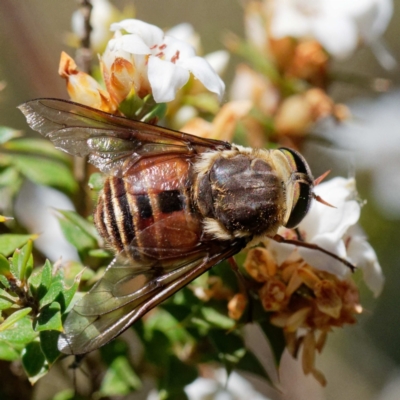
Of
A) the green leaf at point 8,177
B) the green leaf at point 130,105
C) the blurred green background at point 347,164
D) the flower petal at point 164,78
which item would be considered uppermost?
the flower petal at point 164,78

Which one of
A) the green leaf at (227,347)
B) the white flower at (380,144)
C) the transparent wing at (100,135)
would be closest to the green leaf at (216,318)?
the green leaf at (227,347)

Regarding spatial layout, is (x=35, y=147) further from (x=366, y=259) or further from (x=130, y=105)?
(x=366, y=259)

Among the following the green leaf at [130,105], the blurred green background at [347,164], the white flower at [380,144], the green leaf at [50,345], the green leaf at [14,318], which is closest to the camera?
the green leaf at [14,318]

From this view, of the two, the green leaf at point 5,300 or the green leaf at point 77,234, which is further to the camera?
the green leaf at point 77,234

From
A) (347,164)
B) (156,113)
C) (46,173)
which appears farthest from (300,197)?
(347,164)

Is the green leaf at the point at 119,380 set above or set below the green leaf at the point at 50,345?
below

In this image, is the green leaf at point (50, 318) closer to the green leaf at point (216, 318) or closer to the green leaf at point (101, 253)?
the green leaf at point (101, 253)
